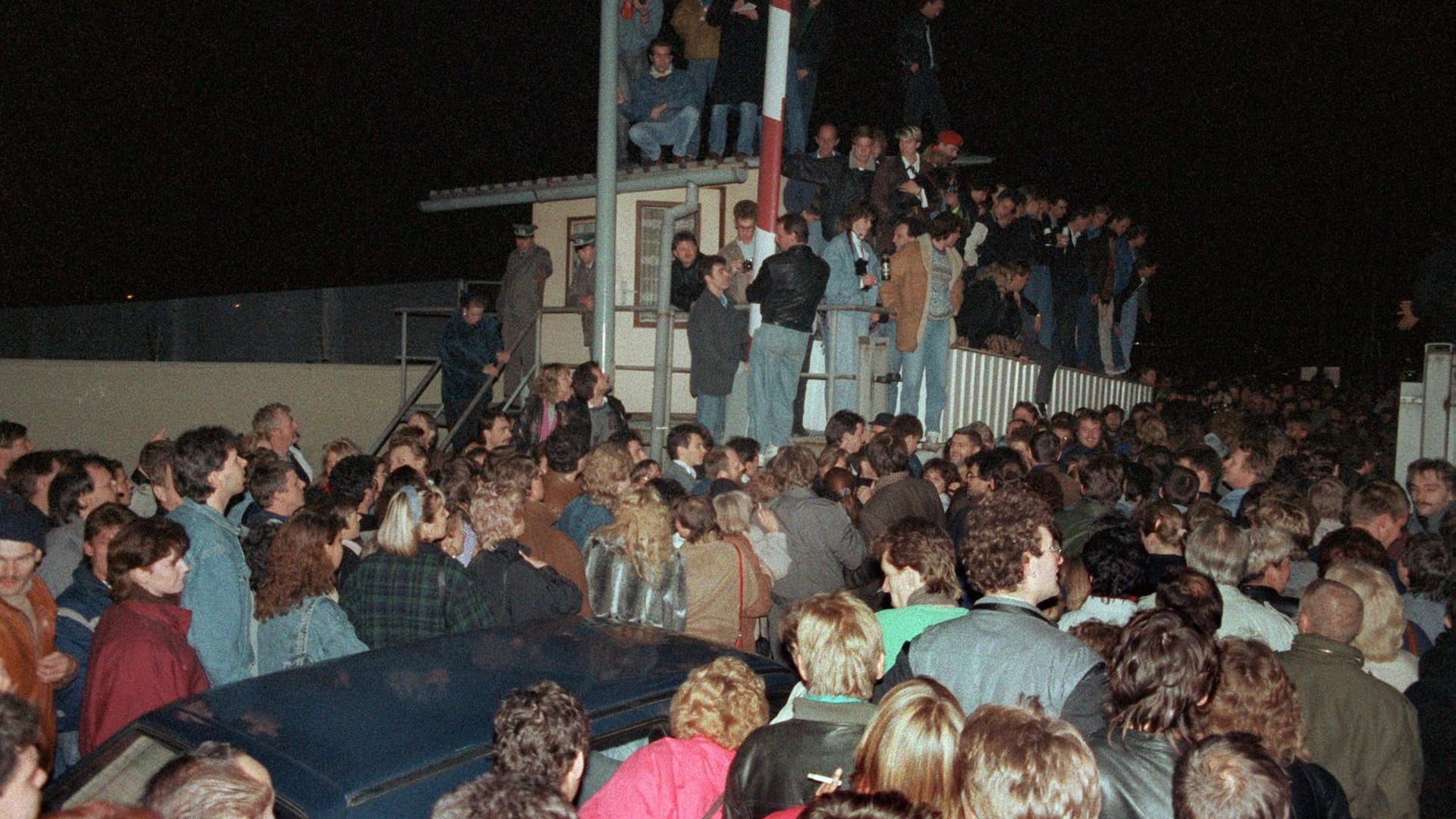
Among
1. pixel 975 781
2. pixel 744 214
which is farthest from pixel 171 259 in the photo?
pixel 975 781

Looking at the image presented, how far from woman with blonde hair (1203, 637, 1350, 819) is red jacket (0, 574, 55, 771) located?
4.06 metres

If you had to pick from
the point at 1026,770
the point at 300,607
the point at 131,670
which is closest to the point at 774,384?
the point at 300,607

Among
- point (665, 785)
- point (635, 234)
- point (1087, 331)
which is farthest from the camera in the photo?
point (1087, 331)

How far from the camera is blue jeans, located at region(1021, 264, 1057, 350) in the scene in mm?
15305

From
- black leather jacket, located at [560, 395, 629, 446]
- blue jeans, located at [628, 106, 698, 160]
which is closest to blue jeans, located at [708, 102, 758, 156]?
blue jeans, located at [628, 106, 698, 160]

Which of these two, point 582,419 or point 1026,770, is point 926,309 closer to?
point 582,419

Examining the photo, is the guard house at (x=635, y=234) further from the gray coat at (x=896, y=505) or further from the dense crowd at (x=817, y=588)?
the gray coat at (x=896, y=505)

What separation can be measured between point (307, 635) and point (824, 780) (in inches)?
104

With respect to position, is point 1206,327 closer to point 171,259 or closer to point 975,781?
point 171,259

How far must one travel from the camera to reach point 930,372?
451 inches

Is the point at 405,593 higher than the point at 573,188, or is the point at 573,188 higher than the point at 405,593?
the point at 573,188

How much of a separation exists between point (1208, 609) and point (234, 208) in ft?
28.0

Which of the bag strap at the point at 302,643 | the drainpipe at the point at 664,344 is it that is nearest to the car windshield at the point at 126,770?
the bag strap at the point at 302,643

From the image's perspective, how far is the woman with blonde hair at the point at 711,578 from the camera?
19.4ft
